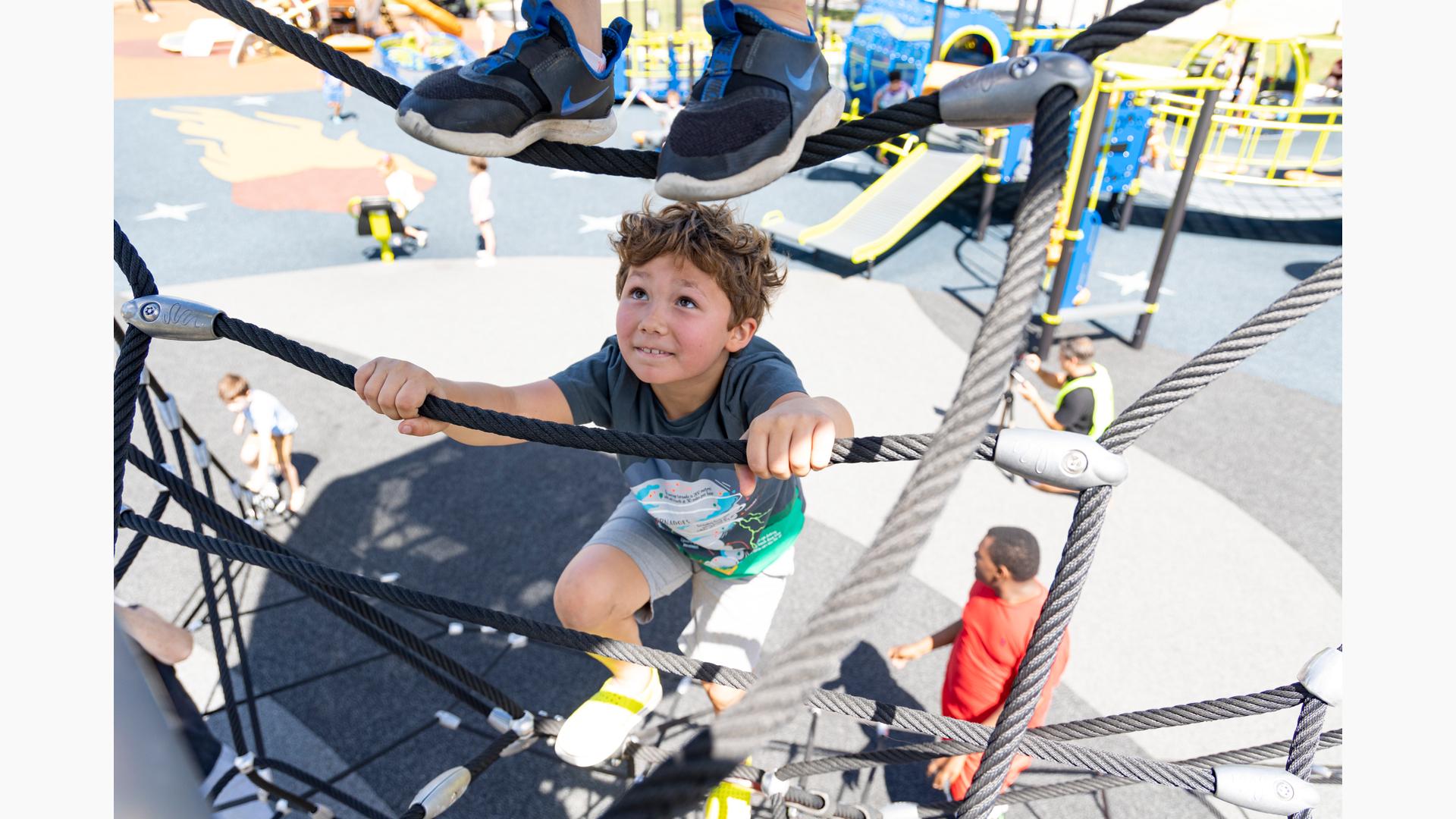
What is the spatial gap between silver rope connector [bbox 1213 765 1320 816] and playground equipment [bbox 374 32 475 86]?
1312cm

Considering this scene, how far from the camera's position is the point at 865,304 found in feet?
22.6

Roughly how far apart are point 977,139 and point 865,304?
5.44 metres

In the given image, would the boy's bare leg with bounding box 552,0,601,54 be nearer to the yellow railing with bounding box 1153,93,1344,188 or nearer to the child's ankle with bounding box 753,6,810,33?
the child's ankle with bounding box 753,6,810,33

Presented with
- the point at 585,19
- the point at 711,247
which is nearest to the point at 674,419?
the point at 711,247

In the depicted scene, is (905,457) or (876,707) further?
(876,707)

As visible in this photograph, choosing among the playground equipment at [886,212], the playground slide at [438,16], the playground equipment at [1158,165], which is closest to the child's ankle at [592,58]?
the playground equipment at [1158,165]

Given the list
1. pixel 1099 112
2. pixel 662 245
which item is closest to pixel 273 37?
pixel 662 245

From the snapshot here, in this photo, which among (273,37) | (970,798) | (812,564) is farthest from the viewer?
(812,564)

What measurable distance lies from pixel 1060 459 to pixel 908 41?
9.48m

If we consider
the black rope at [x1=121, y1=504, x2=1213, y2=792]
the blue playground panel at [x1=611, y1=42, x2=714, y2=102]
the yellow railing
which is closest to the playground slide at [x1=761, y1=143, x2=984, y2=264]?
the yellow railing

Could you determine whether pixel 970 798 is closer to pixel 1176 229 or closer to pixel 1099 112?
pixel 1099 112

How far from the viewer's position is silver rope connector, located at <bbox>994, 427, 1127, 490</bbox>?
96 centimetres

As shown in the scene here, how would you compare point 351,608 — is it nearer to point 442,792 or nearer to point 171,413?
point 442,792

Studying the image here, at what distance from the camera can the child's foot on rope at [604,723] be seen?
6.42 ft
